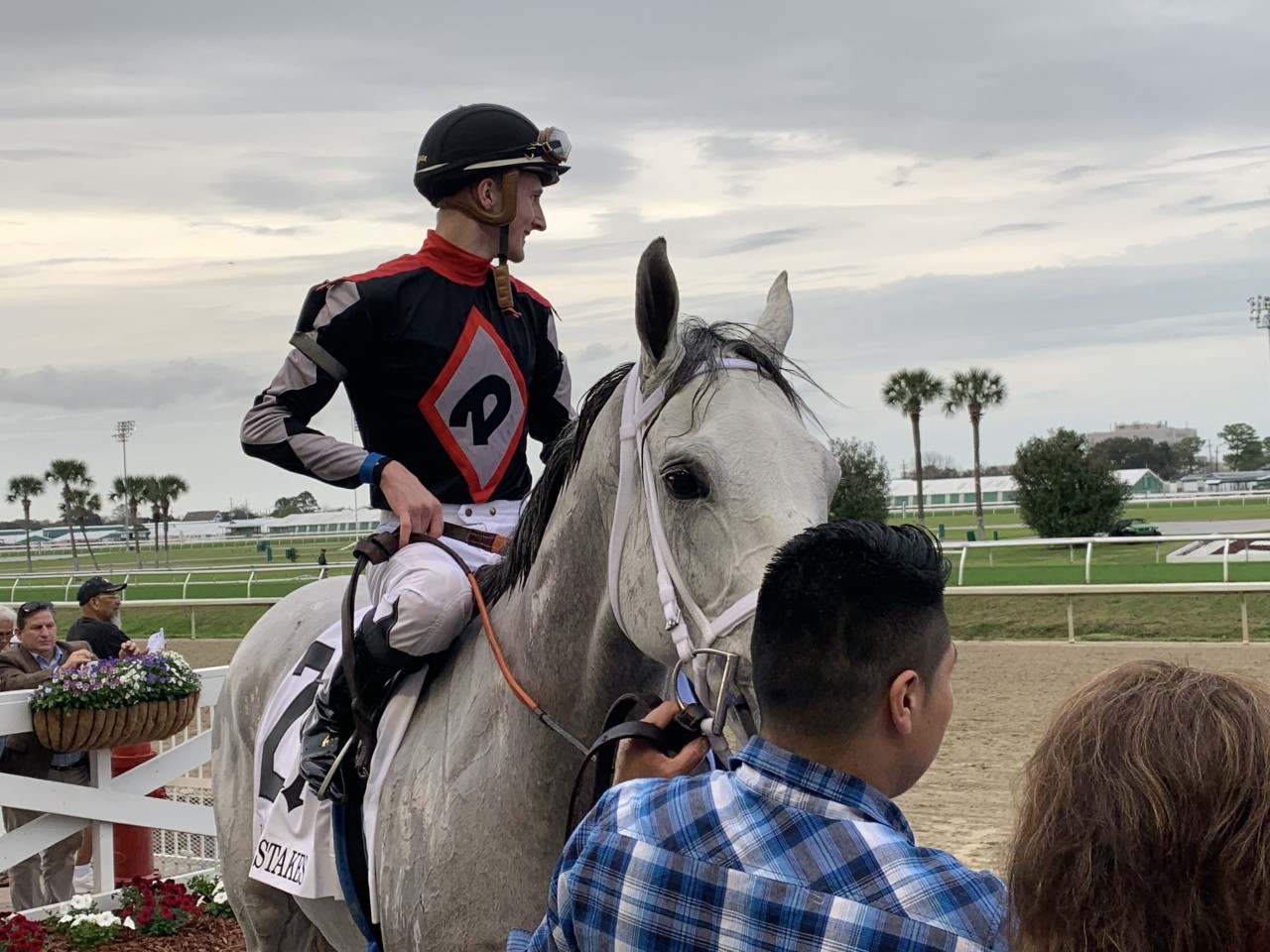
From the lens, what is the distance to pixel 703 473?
2.07 metres

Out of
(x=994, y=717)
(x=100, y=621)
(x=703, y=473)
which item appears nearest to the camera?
(x=703, y=473)

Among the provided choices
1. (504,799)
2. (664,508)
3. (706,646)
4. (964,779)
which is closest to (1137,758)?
(706,646)

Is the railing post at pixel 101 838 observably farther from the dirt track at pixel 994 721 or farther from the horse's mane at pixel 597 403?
the dirt track at pixel 994 721

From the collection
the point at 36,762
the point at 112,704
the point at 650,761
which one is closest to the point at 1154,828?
the point at 650,761

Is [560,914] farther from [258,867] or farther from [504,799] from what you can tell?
[258,867]

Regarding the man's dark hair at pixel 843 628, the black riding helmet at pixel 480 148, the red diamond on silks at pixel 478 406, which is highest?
the black riding helmet at pixel 480 148

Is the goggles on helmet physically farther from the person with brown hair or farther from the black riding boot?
the person with brown hair

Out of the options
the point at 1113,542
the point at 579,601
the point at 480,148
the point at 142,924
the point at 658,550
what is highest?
the point at 480,148

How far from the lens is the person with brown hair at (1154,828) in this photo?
1.00 metres

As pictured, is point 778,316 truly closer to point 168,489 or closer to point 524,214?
point 524,214

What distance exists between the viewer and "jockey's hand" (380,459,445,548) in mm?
2795

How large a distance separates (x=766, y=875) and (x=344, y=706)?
179 centimetres

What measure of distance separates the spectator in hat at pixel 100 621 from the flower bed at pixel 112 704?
7.65ft

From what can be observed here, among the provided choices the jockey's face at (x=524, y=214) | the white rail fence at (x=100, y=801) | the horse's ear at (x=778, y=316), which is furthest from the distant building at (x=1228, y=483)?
the horse's ear at (x=778, y=316)
